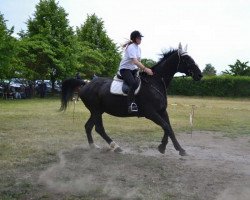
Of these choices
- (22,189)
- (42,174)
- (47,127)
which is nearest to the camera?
(22,189)

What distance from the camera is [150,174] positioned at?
8.43 meters

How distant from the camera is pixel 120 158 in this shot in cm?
1016

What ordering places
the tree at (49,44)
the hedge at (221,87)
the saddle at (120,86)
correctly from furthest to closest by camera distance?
the hedge at (221,87) < the tree at (49,44) < the saddle at (120,86)

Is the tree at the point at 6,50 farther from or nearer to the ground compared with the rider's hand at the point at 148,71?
farther from the ground

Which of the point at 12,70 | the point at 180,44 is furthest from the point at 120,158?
the point at 12,70

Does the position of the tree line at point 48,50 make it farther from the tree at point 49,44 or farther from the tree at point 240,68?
the tree at point 240,68

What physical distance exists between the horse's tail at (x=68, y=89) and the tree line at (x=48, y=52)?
80.0 ft

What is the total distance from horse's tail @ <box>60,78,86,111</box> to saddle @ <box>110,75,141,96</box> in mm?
1950

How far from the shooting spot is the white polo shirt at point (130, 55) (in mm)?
10360

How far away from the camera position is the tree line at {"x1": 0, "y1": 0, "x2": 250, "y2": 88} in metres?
37.5

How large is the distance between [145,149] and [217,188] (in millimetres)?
4411

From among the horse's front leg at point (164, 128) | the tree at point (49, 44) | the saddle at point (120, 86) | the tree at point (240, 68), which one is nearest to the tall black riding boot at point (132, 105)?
the saddle at point (120, 86)

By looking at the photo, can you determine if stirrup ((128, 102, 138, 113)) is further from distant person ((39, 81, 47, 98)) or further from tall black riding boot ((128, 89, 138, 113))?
distant person ((39, 81, 47, 98))

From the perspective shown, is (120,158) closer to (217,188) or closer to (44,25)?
(217,188)
